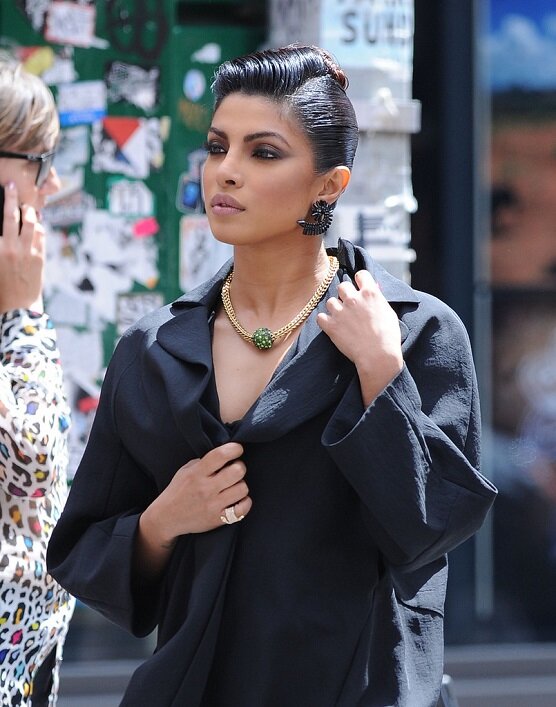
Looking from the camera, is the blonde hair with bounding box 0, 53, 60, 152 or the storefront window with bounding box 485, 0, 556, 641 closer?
the blonde hair with bounding box 0, 53, 60, 152

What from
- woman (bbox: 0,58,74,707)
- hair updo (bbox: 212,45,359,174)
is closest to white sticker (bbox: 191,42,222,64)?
woman (bbox: 0,58,74,707)

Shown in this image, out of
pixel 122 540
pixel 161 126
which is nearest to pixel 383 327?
pixel 122 540

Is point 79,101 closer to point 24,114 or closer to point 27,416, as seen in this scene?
point 24,114

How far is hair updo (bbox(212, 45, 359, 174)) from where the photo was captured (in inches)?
82.3

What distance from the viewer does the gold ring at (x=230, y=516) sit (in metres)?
2.03

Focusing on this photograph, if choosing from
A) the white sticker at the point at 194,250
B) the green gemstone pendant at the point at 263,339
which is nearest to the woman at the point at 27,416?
the green gemstone pendant at the point at 263,339

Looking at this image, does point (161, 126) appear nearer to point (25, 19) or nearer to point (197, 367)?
point (25, 19)

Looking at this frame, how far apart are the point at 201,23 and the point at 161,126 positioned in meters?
0.45

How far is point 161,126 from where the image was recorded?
16.1 feet

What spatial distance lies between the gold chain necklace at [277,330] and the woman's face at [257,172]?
15cm

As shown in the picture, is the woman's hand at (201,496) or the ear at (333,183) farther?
the ear at (333,183)

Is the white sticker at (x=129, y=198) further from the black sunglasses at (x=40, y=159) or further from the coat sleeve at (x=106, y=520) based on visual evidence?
the coat sleeve at (x=106, y=520)

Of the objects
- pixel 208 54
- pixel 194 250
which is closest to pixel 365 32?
pixel 208 54

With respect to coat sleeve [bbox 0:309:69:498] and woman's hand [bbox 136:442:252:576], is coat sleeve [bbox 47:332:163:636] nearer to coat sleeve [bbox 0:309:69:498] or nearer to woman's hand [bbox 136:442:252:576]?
woman's hand [bbox 136:442:252:576]
